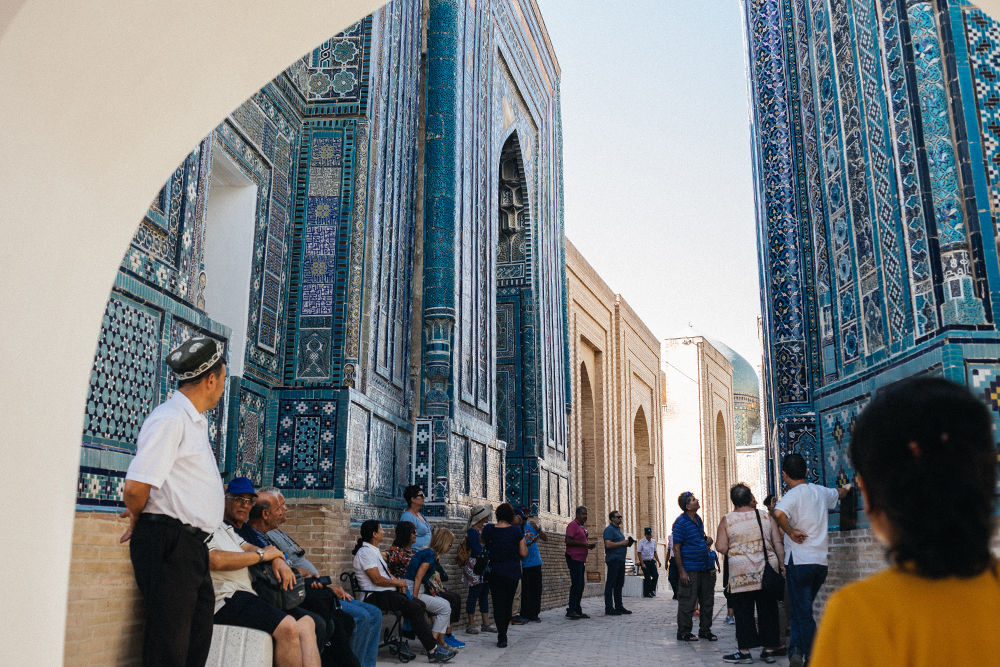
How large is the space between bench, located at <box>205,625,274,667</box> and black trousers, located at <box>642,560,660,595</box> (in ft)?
43.3

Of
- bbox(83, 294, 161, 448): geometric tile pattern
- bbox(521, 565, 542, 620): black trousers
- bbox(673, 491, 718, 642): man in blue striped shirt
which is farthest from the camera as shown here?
bbox(521, 565, 542, 620): black trousers

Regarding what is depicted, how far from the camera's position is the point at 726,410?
32969 mm

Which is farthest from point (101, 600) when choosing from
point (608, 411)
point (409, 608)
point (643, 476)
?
point (643, 476)

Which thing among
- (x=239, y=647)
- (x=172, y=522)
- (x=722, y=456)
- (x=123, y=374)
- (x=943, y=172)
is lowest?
(x=239, y=647)

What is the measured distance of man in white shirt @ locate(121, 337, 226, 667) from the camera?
3139 millimetres

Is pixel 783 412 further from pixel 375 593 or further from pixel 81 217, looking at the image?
pixel 81 217

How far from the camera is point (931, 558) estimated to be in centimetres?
115

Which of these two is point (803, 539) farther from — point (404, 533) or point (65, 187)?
point (65, 187)

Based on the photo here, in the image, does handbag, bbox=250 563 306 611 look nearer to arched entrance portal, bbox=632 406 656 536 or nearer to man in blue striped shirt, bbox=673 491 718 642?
man in blue striped shirt, bbox=673 491 718 642

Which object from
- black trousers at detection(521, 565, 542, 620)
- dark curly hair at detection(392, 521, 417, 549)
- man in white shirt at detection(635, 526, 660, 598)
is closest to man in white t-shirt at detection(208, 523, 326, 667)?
dark curly hair at detection(392, 521, 417, 549)

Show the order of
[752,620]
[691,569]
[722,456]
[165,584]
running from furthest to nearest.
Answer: [722,456]
[691,569]
[752,620]
[165,584]

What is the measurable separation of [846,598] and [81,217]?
2.58 meters

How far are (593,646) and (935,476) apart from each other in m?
6.78

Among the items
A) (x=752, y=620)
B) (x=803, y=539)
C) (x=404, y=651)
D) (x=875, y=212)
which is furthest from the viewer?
(x=752, y=620)
